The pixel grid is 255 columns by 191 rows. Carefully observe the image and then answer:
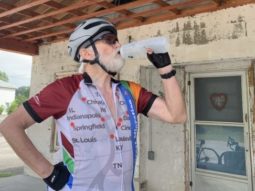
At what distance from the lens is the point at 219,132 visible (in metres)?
3.12

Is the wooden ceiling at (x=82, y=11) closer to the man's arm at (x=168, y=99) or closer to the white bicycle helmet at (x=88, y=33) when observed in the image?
the white bicycle helmet at (x=88, y=33)

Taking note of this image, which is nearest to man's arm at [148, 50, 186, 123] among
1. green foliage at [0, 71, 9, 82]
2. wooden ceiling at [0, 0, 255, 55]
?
wooden ceiling at [0, 0, 255, 55]

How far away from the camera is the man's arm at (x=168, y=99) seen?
1.27 meters

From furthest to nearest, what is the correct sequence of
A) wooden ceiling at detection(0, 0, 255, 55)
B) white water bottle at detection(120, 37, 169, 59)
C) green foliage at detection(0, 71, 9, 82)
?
green foliage at detection(0, 71, 9, 82) → wooden ceiling at detection(0, 0, 255, 55) → white water bottle at detection(120, 37, 169, 59)

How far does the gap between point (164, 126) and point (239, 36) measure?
1476mm

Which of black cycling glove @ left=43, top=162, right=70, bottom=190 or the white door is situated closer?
black cycling glove @ left=43, top=162, right=70, bottom=190

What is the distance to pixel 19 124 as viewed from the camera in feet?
3.57

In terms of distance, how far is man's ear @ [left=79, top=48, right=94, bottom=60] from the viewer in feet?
4.33

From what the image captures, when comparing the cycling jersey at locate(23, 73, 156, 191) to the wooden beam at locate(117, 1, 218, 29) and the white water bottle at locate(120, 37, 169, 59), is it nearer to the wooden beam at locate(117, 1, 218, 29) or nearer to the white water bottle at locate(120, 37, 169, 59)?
the white water bottle at locate(120, 37, 169, 59)

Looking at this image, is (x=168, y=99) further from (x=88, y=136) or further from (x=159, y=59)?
(x=88, y=136)

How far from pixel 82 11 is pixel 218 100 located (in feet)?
7.37

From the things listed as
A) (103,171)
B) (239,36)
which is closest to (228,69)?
(239,36)

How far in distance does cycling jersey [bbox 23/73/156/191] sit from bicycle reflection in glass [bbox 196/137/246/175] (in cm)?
222

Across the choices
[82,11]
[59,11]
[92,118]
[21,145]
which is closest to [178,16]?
[82,11]
